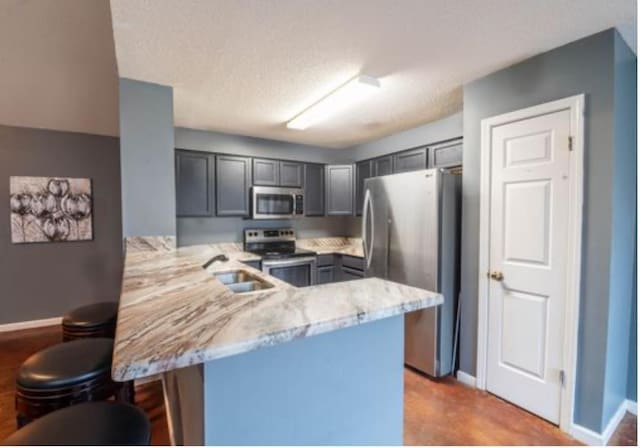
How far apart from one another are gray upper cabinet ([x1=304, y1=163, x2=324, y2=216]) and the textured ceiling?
7.81 ft

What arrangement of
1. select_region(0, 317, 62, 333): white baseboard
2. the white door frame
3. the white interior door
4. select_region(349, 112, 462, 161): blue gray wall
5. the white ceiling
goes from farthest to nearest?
select_region(0, 317, 62, 333): white baseboard
select_region(349, 112, 462, 161): blue gray wall
the white interior door
the white door frame
the white ceiling

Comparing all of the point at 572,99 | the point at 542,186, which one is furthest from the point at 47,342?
the point at 572,99

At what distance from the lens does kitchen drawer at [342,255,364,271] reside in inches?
151

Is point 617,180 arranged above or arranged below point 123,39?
below

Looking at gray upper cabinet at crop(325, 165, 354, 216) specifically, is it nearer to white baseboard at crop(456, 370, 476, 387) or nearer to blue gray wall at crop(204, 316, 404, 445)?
white baseboard at crop(456, 370, 476, 387)

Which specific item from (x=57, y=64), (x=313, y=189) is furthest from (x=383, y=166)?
(x=57, y=64)

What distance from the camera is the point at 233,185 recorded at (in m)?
Answer: 3.80

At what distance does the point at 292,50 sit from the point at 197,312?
1.73 m

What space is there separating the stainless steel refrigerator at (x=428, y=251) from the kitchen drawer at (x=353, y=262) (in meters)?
0.91

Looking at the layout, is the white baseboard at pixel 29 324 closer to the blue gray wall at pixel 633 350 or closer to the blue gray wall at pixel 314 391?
the blue gray wall at pixel 314 391

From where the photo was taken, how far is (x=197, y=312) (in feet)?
3.17

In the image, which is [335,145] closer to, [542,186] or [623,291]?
[542,186]

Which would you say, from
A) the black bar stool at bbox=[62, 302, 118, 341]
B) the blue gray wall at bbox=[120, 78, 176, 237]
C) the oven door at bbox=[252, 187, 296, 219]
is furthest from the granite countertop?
the oven door at bbox=[252, 187, 296, 219]

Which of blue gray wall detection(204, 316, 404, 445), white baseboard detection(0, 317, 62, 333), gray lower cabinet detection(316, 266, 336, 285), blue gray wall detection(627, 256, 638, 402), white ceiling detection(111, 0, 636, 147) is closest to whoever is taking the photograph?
blue gray wall detection(204, 316, 404, 445)
